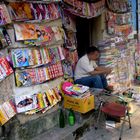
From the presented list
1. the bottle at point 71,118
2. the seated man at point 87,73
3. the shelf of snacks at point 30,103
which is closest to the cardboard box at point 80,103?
the bottle at point 71,118

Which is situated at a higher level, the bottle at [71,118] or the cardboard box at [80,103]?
the cardboard box at [80,103]

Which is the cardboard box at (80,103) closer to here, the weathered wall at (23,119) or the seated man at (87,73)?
the weathered wall at (23,119)

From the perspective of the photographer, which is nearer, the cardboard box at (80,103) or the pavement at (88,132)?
the pavement at (88,132)

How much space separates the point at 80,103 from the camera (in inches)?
216

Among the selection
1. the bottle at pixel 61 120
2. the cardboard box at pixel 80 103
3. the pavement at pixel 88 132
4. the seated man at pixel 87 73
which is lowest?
the pavement at pixel 88 132

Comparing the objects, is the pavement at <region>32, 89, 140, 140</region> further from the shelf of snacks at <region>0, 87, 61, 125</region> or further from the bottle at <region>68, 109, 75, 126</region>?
the shelf of snacks at <region>0, 87, 61, 125</region>

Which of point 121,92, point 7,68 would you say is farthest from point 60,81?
point 121,92

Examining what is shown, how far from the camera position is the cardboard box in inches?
216

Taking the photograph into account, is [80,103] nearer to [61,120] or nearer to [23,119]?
[61,120]

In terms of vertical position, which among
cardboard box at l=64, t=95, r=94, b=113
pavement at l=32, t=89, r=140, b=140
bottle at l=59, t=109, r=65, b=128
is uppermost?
A: cardboard box at l=64, t=95, r=94, b=113

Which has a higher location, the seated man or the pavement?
the seated man

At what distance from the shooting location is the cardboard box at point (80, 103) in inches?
216

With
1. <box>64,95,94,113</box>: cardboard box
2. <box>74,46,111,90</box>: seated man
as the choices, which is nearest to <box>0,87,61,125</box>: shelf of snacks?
<box>64,95,94,113</box>: cardboard box

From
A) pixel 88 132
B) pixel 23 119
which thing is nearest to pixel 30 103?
pixel 23 119
